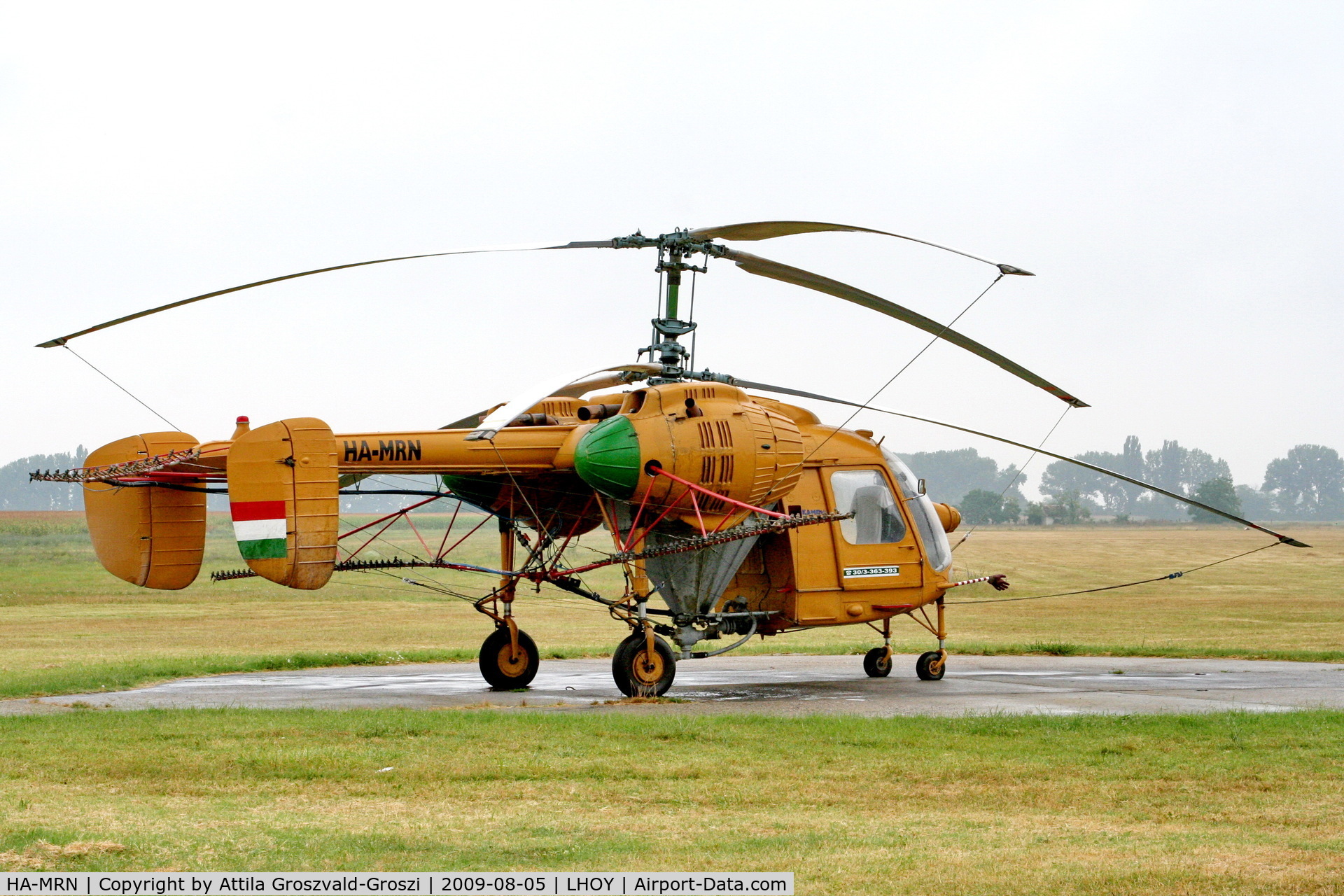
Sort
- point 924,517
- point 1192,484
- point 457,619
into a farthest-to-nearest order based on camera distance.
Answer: point 1192,484
point 457,619
point 924,517

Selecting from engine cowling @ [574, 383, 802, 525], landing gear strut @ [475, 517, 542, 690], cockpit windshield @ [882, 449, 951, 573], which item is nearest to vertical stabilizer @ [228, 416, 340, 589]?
engine cowling @ [574, 383, 802, 525]

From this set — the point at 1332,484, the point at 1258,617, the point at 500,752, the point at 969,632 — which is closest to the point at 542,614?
the point at 969,632

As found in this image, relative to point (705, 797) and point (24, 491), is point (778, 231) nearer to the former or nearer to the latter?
point (705, 797)

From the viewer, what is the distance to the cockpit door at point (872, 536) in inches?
726

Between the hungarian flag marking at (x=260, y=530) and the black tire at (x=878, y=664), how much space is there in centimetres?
954

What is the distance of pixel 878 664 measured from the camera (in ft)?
65.3

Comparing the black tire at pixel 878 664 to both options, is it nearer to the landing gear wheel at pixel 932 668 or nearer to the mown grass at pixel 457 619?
the landing gear wheel at pixel 932 668

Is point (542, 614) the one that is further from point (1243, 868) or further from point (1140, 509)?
point (1140, 509)

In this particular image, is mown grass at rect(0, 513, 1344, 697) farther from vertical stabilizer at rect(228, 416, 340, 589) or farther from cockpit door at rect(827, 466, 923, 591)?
cockpit door at rect(827, 466, 923, 591)

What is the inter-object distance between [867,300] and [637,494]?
3.54 meters

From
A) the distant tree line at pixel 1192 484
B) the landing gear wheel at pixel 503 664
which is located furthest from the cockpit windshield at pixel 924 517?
the distant tree line at pixel 1192 484

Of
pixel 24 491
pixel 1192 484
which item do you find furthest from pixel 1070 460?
pixel 24 491

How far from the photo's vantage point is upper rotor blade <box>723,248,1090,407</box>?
15398mm

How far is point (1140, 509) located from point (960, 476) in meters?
22.8
